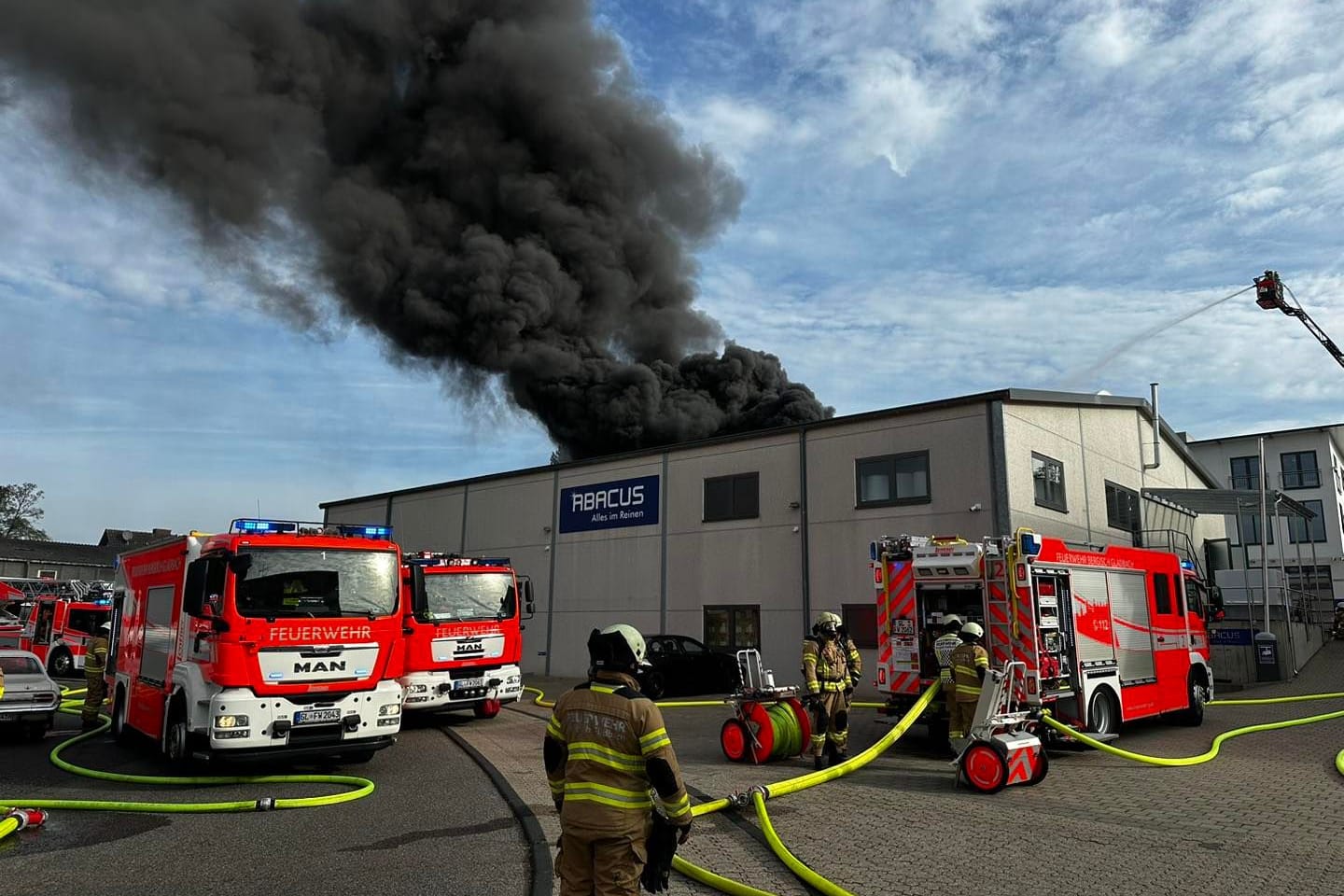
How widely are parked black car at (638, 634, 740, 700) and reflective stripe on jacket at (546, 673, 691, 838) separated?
13.0 m

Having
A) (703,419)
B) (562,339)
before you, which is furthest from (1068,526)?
(562,339)

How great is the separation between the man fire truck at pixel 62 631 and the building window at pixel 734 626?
14.1m

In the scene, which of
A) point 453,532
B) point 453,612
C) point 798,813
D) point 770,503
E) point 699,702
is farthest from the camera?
point 453,532

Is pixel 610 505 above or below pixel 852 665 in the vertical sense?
above

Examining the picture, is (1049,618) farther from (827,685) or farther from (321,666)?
(321,666)

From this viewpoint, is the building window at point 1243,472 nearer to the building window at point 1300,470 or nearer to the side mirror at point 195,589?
the building window at point 1300,470

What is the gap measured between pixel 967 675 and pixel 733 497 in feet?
34.1

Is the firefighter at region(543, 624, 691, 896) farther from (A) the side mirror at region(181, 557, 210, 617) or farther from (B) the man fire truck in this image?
(B) the man fire truck

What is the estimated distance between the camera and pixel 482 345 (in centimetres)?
3116

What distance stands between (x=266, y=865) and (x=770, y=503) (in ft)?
44.7

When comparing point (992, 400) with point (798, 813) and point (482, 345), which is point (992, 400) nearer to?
point (798, 813)

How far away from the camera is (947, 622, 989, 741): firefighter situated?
866 centimetres

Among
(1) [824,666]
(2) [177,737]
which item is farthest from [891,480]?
(2) [177,737]

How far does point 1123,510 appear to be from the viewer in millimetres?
20422
